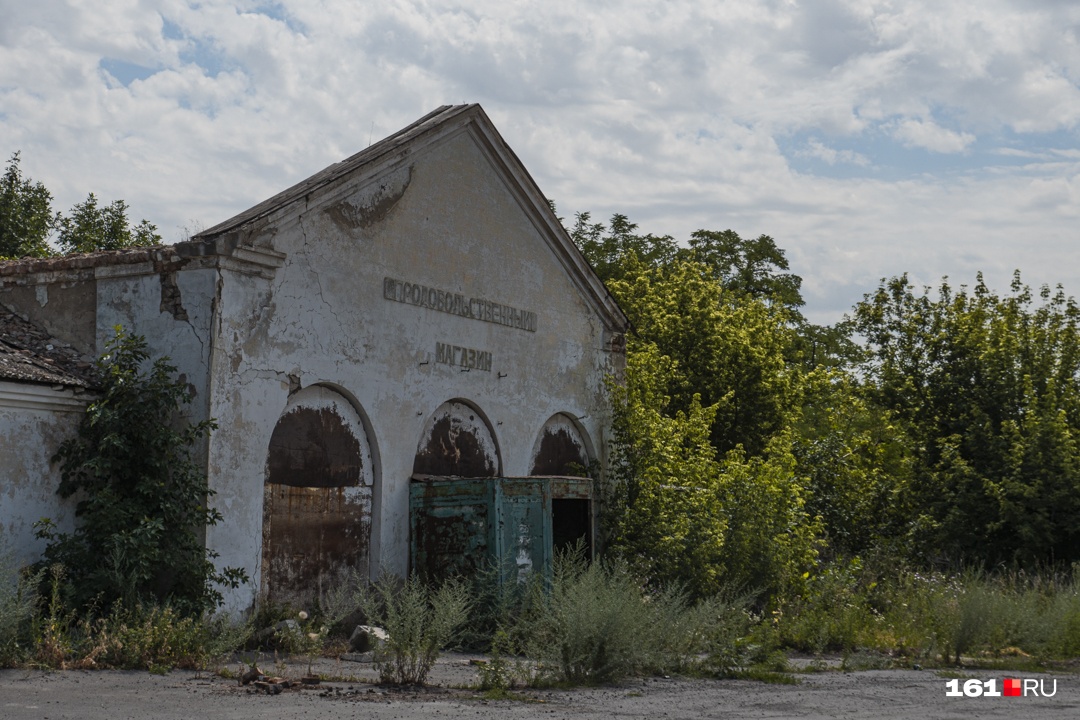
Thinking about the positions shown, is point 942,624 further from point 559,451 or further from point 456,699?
point 456,699

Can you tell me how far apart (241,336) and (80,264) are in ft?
7.27

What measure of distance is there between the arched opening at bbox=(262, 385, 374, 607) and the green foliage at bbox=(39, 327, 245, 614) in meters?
0.98

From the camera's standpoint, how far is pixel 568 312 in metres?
18.8

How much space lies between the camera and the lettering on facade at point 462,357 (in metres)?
15.7

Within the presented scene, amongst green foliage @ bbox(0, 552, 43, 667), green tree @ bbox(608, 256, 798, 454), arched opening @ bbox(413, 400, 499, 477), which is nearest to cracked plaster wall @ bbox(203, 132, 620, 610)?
arched opening @ bbox(413, 400, 499, 477)

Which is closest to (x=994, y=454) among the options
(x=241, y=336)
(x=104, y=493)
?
(x=241, y=336)

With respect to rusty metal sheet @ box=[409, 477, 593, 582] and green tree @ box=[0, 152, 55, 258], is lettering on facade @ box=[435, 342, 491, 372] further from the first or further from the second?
green tree @ box=[0, 152, 55, 258]

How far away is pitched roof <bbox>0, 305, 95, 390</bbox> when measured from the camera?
11.6 m

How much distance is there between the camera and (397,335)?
15.0m

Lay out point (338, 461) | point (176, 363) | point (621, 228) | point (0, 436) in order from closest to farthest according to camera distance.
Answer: point (0, 436)
point (176, 363)
point (338, 461)
point (621, 228)

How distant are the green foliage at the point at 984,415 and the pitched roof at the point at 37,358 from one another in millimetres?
15241

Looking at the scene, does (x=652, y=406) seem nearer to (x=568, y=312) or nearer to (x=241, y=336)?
(x=568, y=312)

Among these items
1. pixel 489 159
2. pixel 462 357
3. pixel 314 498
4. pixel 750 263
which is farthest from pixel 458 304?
pixel 750 263

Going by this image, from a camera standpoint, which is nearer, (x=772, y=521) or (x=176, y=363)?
(x=176, y=363)
